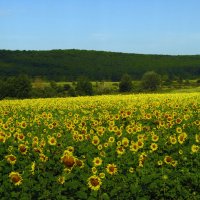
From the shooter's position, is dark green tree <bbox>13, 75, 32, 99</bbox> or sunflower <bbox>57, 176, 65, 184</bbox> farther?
dark green tree <bbox>13, 75, 32, 99</bbox>

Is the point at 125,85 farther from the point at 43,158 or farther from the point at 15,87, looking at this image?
the point at 43,158

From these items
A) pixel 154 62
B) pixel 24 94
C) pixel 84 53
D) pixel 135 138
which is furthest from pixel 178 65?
pixel 135 138

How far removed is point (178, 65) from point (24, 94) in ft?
403

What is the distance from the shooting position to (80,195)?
7.16 m

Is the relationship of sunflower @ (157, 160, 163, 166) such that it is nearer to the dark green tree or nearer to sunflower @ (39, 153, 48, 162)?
sunflower @ (39, 153, 48, 162)

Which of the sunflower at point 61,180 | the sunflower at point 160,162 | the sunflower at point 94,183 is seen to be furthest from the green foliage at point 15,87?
the sunflower at point 94,183

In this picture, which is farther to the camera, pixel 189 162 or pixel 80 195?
pixel 189 162

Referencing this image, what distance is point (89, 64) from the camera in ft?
588

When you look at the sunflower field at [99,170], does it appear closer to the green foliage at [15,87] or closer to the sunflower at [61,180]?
the sunflower at [61,180]

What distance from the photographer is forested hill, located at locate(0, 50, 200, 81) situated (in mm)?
165375

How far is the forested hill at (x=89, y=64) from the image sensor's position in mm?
165375

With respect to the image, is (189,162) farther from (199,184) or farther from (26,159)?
(26,159)

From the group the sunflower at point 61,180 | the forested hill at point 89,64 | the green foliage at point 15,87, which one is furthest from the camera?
the forested hill at point 89,64

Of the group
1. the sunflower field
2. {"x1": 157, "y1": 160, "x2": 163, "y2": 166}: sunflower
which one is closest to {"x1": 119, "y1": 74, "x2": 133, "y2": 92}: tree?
the sunflower field
